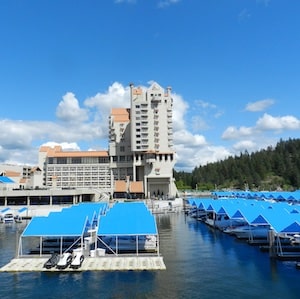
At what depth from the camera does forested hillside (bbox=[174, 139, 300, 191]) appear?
6609 inches

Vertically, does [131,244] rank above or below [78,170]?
below

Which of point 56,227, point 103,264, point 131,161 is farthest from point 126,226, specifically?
point 131,161

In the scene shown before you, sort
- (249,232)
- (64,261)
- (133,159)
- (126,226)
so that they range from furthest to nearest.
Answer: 1. (133,159)
2. (249,232)
3. (126,226)
4. (64,261)

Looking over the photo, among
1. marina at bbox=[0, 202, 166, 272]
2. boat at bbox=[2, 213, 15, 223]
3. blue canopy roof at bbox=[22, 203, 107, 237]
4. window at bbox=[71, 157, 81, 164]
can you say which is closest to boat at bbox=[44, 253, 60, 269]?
marina at bbox=[0, 202, 166, 272]

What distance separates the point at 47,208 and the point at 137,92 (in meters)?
57.0

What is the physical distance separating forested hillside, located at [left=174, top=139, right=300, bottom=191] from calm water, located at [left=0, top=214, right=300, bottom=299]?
444ft

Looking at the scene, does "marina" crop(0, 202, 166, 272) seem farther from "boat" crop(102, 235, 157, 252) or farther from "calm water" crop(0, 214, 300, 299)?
"calm water" crop(0, 214, 300, 299)

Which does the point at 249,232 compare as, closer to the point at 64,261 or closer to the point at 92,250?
the point at 92,250

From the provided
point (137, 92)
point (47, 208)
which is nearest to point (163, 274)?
point (47, 208)

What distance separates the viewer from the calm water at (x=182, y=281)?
86.7ft

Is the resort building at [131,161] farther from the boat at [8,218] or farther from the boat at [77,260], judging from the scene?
the boat at [77,260]

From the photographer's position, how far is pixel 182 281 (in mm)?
29453

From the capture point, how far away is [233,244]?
154 ft

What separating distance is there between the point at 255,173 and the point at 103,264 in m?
150
